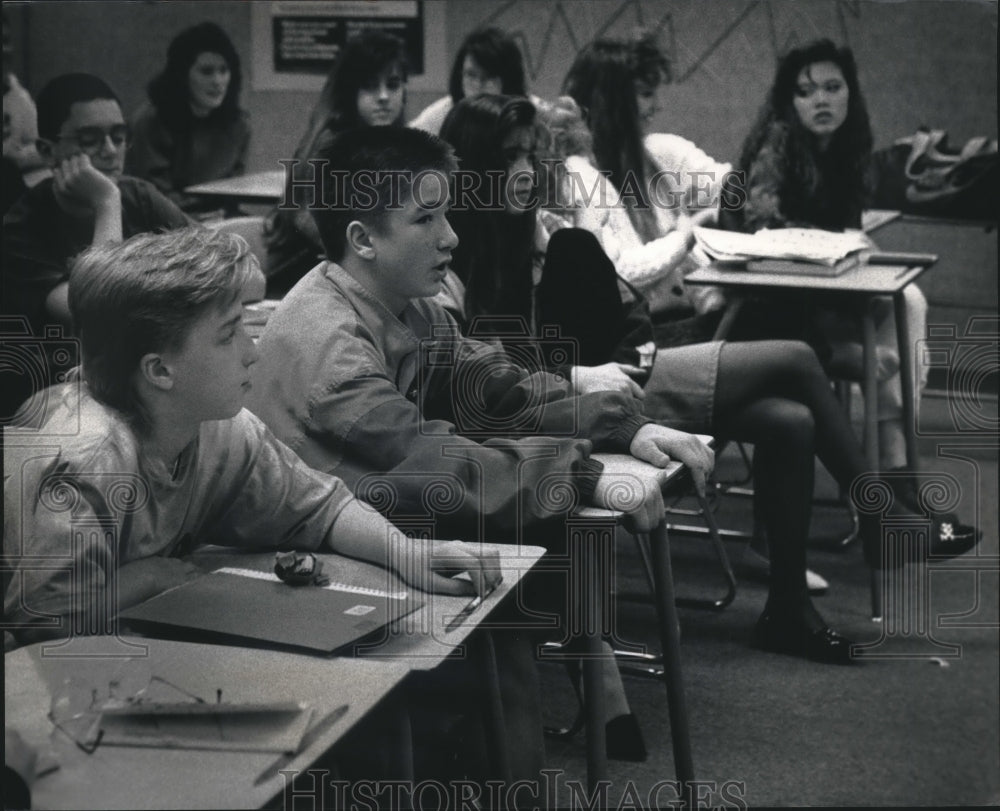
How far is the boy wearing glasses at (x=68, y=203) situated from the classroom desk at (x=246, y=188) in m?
0.11

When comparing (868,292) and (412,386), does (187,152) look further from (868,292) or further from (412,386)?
(868,292)

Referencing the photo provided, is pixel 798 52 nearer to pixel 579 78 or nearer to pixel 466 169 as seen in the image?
pixel 579 78

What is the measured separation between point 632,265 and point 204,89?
73 centimetres

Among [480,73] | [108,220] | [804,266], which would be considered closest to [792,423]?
[804,266]

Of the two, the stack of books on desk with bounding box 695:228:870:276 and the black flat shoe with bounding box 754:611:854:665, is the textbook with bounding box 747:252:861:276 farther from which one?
the black flat shoe with bounding box 754:611:854:665

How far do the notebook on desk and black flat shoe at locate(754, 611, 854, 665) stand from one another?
112 cm

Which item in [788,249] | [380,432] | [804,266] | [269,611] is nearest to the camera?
[269,611]

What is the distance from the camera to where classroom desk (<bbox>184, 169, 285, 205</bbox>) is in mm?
2246


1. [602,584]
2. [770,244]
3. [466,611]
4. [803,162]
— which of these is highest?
[803,162]

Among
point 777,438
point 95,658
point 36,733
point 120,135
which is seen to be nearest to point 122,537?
point 95,658

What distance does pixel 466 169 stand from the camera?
218 centimetres

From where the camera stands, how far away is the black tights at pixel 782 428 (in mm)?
2404

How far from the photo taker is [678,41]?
2.19 m

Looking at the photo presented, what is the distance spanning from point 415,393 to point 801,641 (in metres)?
0.94
